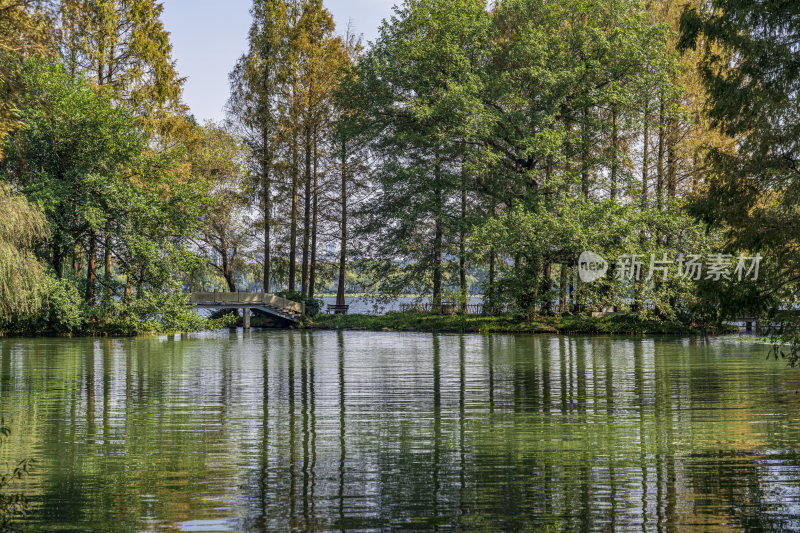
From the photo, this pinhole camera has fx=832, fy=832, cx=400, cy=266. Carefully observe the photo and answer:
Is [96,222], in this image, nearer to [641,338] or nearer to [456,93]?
[456,93]

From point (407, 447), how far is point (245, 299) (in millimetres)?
37846

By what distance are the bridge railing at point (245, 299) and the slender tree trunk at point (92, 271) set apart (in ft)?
22.6

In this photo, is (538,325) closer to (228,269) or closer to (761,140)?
(228,269)

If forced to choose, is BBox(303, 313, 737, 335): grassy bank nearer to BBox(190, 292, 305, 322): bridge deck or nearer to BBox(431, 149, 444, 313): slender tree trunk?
BBox(431, 149, 444, 313): slender tree trunk

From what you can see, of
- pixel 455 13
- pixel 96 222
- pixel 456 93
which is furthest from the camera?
pixel 455 13

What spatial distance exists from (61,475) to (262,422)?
4.06 m

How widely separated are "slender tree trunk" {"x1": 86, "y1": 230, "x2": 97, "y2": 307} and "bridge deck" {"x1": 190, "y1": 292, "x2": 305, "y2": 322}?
670 centimetres

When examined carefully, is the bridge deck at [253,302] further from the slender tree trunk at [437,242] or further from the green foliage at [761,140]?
the green foliage at [761,140]

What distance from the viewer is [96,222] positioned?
3584 centimetres

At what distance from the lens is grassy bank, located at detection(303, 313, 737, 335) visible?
1537 inches

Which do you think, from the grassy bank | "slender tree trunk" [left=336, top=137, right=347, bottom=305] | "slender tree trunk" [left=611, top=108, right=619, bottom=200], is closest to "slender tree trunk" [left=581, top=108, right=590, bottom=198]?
"slender tree trunk" [left=611, top=108, right=619, bottom=200]

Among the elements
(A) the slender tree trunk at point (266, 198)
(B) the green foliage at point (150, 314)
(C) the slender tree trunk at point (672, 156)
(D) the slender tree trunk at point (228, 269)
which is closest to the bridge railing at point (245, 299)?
(A) the slender tree trunk at point (266, 198)

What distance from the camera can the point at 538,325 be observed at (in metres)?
40.2

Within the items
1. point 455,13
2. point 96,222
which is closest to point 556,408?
point 96,222
